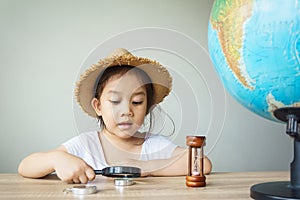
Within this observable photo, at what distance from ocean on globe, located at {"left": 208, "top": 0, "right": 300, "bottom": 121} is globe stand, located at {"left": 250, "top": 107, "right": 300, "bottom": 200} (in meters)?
0.02

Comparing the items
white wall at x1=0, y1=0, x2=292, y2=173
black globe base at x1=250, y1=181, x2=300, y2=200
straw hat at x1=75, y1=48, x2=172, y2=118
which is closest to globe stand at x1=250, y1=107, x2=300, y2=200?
black globe base at x1=250, y1=181, x2=300, y2=200

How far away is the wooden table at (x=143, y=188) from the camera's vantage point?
0.81 m

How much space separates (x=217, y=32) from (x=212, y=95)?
28 centimetres

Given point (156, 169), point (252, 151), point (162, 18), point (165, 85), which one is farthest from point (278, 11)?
point (252, 151)

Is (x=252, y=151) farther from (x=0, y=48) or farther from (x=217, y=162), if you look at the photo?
(x=0, y=48)

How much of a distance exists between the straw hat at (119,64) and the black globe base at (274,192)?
0.55 metres

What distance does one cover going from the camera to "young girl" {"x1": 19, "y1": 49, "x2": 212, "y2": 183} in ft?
4.02

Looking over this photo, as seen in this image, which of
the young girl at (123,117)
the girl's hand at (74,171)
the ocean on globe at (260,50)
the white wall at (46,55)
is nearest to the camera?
the ocean on globe at (260,50)

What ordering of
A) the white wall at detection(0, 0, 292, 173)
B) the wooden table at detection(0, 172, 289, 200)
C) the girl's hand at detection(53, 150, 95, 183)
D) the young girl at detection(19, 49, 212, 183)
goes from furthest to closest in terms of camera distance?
the white wall at detection(0, 0, 292, 173)
the young girl at detection(19, 49, 212, 183)
the girl's hand at detection(53, 150, 95, 183)
the wooden table at detection(0, 172, 289, 200)

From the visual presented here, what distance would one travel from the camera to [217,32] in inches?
31.7

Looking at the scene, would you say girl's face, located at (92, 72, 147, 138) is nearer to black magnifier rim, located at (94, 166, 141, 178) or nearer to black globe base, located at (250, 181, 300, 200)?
black magnifier rim, located at (94, 166, 141, 178)

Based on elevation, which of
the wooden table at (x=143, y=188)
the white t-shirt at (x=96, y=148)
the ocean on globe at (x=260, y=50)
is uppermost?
the ocean on globe at (x=260, y=50)

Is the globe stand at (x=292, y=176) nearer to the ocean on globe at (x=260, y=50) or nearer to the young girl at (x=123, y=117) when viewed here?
the ocean on globe at (x=260, y=50)

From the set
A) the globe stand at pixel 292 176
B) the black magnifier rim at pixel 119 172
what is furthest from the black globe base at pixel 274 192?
the black magnifier rim at pixel 119 172
